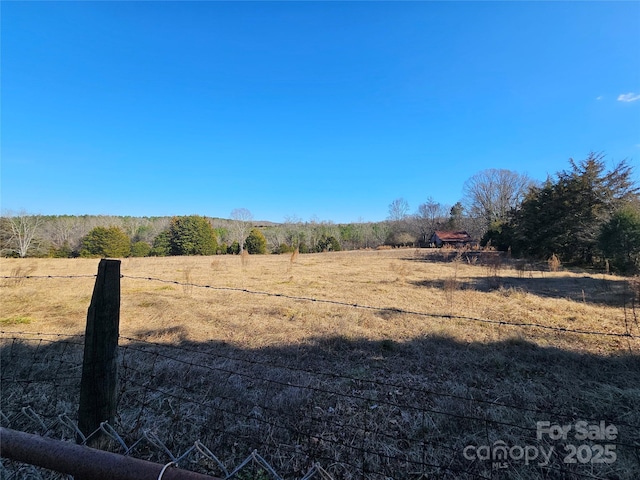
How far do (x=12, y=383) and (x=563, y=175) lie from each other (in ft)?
78.0

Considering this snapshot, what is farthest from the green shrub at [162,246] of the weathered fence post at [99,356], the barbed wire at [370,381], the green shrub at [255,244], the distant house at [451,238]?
the weathered fence post at [99,356]

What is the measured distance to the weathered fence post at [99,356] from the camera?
1.63 m

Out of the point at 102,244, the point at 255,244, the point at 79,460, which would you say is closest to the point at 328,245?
the point at 255,244

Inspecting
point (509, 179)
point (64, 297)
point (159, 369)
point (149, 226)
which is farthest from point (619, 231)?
point (149, 226)

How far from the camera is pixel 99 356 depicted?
1.65 metres

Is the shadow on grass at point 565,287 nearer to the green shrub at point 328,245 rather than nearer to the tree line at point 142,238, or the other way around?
the tree line at point 142,238

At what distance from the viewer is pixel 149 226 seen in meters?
42.5

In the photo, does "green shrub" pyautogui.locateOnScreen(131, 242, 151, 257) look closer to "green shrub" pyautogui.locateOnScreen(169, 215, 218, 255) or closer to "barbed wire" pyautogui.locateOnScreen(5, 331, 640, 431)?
"green shrub" pyautogui.locateOnScreen(169, 215, 218, 255)

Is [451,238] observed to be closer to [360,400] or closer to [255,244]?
[255,244]

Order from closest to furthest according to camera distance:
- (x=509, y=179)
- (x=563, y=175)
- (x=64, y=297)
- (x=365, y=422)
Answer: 1. (x=365, y=422)
2. (x=64, y=297)
3. (x=563, y=175)
4. (x=509, y=179)

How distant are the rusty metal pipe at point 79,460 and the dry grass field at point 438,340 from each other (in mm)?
1617

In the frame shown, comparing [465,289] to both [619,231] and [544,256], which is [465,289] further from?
[544,256]

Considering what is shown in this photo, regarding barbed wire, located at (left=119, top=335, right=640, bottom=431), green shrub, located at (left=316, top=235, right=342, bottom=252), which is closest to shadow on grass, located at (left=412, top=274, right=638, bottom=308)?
barbed wire, located at (left=119, top=335, right=640, bottom=431)

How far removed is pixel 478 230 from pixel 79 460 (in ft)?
145
